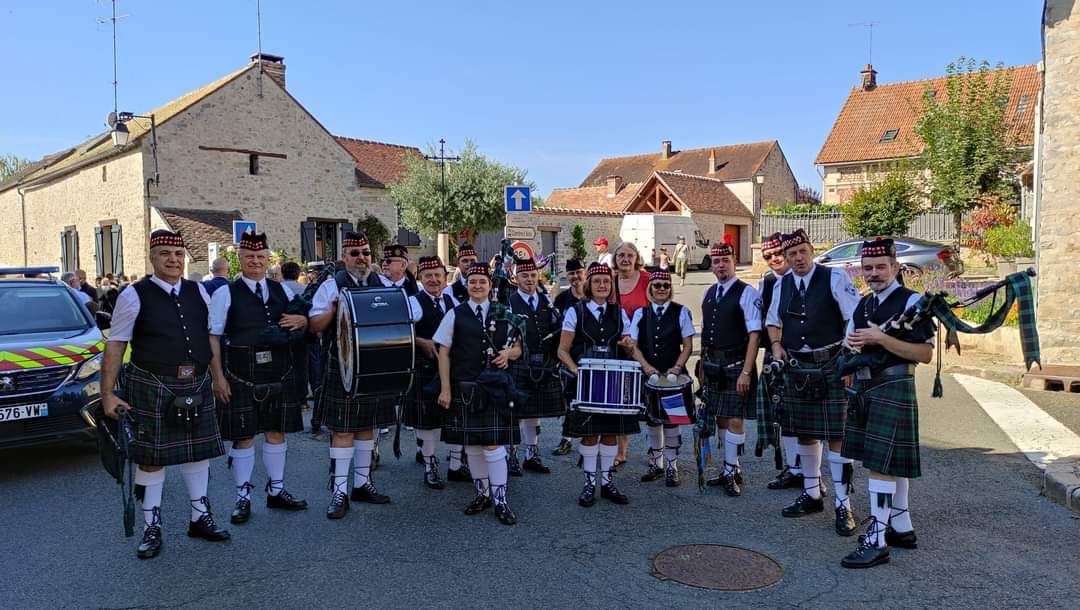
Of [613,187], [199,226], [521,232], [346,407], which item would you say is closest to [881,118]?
[613,187]

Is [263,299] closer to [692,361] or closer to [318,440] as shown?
[318,440]

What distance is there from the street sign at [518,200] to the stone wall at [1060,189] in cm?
665

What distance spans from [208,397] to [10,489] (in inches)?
93.2

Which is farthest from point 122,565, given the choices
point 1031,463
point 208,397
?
point 1031,463

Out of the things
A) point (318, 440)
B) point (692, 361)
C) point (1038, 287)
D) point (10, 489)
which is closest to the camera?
point (10, 489)

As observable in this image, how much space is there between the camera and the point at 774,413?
5516mm

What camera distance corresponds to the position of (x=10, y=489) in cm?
601

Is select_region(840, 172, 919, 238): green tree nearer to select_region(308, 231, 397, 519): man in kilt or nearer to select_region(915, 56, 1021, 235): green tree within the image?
select_region(915, 56, 1021, 235): green tree

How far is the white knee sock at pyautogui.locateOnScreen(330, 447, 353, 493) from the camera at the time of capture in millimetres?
5484

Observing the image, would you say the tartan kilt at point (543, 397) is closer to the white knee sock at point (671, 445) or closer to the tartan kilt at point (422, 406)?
the tartan kilt at point (422, 406)

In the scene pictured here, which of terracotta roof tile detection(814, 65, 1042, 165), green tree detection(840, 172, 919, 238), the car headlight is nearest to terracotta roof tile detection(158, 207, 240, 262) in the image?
the car headlight

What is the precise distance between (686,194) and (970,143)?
17892mm

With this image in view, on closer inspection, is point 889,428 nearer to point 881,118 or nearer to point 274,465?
point 274,465

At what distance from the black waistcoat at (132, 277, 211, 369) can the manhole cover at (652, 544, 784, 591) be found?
304cm
